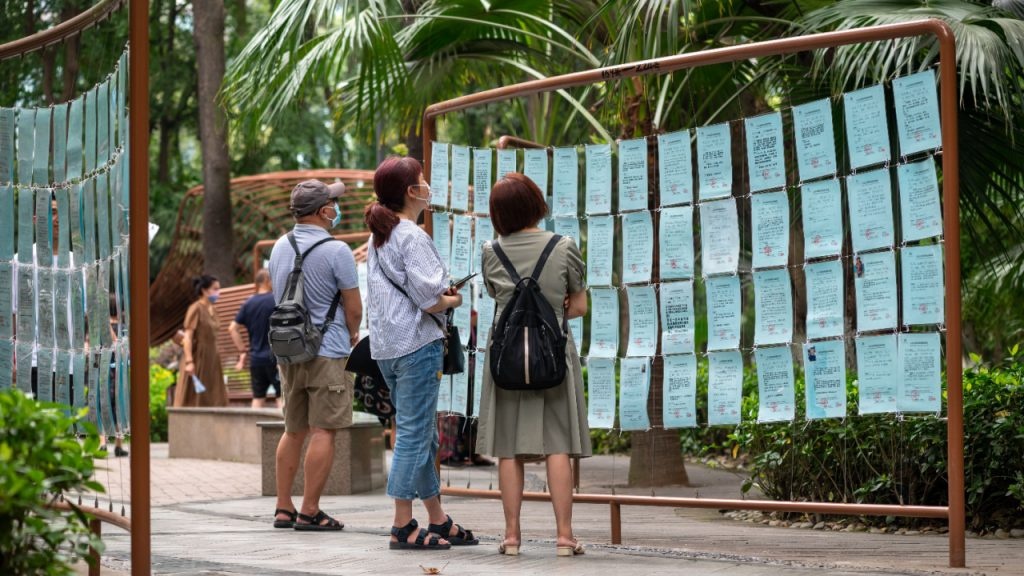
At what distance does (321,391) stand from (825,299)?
99.2 inches

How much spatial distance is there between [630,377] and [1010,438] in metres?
1.85

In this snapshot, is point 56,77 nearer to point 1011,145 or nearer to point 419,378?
point 419,378

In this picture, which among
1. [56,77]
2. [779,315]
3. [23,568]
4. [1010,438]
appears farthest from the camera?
[1010,438]

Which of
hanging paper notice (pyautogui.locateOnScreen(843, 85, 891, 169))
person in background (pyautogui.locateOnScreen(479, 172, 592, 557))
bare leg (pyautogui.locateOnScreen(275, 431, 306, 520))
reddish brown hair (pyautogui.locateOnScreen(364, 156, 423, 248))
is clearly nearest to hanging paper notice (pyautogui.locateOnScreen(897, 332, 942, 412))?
hanging paper notice (pyautogui.locateOnScreen(843, 85, 891, 169))

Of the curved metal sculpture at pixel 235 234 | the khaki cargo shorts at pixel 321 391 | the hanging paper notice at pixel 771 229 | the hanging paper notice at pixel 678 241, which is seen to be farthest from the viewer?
the curved metal sculpture at pixel 235 234

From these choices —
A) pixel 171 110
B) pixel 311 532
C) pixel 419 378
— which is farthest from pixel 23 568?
pixel 171 110

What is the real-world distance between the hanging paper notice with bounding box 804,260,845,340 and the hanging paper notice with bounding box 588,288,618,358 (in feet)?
3.39

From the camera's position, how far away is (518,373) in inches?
215

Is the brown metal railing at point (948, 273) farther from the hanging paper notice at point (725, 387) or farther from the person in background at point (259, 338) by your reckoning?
the person in background at point (259, 338)

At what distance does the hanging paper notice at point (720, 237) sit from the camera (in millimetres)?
6000

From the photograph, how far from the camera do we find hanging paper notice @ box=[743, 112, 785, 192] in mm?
5867

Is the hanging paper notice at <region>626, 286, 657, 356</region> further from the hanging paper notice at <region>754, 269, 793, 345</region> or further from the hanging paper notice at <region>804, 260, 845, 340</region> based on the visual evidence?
the hanging paper notice at <region>804, 260, 845, 340</region>

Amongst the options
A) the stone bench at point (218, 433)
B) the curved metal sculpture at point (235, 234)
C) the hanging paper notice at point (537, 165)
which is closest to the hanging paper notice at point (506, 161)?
the hanging paper notice at point (537, 165)

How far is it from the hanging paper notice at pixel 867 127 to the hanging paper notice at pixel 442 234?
7.72 feet
